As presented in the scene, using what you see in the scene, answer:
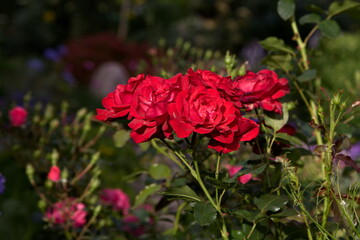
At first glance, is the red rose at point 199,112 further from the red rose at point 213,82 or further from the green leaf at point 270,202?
the green leaf at point 270,202

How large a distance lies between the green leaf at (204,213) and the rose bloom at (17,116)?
4.49 feet

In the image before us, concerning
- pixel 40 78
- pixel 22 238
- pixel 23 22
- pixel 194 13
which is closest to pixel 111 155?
pixel 22 238

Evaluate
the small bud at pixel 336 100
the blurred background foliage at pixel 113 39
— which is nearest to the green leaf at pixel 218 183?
the small bud at pixel 336 100

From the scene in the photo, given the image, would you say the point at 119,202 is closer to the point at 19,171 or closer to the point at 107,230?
the point at 107,230

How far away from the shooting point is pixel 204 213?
1247mm

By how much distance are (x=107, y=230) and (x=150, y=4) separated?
12.6 meters

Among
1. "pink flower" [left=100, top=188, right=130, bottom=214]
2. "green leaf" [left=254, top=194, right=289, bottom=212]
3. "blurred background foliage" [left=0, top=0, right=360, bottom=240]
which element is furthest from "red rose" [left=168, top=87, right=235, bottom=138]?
"blurred background foliage" [left=0, top=0, right=360, bottom=240]

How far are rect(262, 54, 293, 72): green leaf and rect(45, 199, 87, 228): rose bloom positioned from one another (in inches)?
33.4

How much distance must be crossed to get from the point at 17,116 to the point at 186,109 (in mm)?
1458

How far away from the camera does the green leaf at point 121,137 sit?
6.19 feet

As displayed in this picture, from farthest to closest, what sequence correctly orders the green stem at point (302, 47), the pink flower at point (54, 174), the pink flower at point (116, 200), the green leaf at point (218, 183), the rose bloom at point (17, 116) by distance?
1. the rose bloom at point (17, 116)
2. the pink flower at point (116, 200)
3. the pink flower at point (54, 174)
4. the green stem at point (302, 47)
5. the green leaf at point (218, 183)

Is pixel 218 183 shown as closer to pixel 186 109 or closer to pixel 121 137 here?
pixel 186 109

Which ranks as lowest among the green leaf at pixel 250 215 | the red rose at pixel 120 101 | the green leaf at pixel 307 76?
the green leaf at pixel 250 215

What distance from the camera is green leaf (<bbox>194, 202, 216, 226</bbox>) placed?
1225 millimetres
